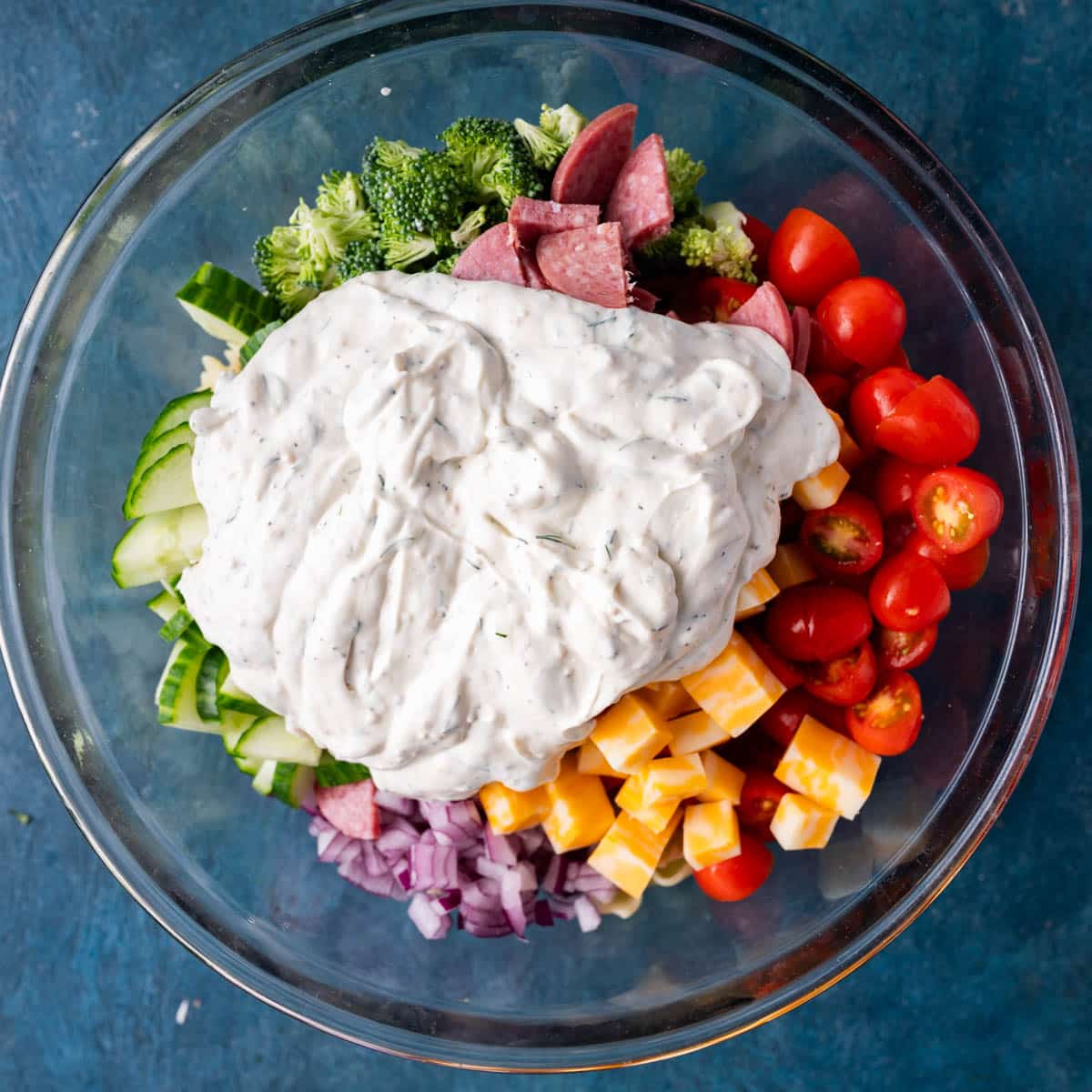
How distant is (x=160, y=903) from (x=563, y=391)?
154cm

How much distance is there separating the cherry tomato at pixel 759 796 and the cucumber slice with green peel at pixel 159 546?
134 centimetres

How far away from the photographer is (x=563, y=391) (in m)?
1.84

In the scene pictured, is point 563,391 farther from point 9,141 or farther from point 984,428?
point 9,141

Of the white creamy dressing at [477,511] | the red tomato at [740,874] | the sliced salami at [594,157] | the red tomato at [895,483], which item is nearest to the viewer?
the white creamy dressing at [477,511]

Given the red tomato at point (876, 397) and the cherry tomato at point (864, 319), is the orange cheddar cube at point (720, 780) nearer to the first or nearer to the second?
the red tomato at point (876, 397)

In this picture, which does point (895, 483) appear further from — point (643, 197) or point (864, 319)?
point (643, 197)

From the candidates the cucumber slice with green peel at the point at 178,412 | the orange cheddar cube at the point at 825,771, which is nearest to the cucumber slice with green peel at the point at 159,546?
the cucumber slice with green peel at the point at 178,412

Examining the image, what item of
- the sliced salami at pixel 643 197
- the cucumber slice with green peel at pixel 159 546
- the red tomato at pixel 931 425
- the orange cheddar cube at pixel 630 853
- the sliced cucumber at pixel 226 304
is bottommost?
the orange cheddar cube at pixel 630 853

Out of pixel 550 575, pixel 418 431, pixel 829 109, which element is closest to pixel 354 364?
pixel 418 431

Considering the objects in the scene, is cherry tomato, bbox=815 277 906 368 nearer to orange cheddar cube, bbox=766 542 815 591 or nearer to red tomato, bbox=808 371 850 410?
red tomato, bbox=808 371 850 410

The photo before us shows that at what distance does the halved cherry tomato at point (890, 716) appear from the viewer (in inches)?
87.6

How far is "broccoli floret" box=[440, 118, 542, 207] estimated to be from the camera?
6.87 ft

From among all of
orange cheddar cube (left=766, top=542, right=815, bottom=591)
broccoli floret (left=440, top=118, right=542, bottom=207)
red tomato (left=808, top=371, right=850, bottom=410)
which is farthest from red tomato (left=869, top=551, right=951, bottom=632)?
broccoli floret (left=440, top=118, right=542, bottom=207)

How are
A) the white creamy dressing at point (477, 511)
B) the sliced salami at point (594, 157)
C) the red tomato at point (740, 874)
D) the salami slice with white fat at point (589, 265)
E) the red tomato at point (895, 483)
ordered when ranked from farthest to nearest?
the red tomato at point (740, 874), the red tomato at point (895, 483), the sliced salami at point (594, 157), the salami slice with white fat at point (589, 265), the white creamy dressing at point (477, 511)
